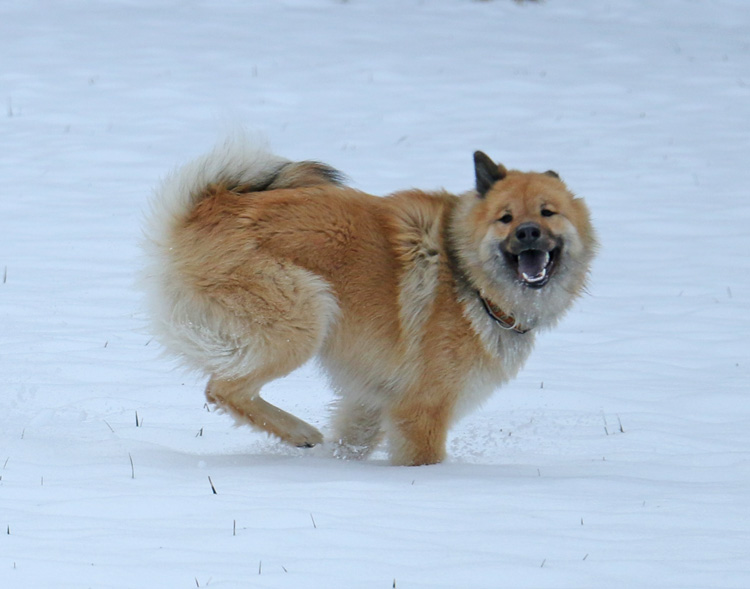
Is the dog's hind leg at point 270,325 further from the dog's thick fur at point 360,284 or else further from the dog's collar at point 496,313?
the dog's collar at point 496,313

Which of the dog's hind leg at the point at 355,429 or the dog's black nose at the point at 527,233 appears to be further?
the dog's hind leg at the point at 355,429

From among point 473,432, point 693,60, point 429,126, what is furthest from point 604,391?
point 693,60

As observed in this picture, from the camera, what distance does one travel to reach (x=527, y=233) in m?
3.90

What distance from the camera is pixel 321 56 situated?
39.5ft

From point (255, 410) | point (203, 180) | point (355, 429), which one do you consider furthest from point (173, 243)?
point (355, 429)

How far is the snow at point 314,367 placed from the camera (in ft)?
9.23

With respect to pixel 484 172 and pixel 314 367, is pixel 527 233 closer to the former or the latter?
pixel 484 172

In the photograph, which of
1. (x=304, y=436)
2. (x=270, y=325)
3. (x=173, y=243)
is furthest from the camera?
(x=304, y=436)

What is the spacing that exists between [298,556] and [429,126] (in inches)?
314

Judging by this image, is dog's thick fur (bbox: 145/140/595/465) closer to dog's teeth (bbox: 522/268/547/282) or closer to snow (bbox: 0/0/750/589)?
dog's teeth (bbox: 522/268/547/282)

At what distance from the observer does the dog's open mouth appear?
4004mm

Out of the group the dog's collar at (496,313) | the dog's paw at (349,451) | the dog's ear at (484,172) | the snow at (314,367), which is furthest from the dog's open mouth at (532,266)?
the dog's paw at (349,451)

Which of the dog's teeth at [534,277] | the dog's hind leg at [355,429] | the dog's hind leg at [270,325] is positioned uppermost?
the dog's teeth at [534,277]

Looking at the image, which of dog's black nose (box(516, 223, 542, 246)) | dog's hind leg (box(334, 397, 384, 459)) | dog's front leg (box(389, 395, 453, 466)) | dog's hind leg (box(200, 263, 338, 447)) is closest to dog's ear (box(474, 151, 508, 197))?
dog's black nose (box(516, 223, 542, 246))
